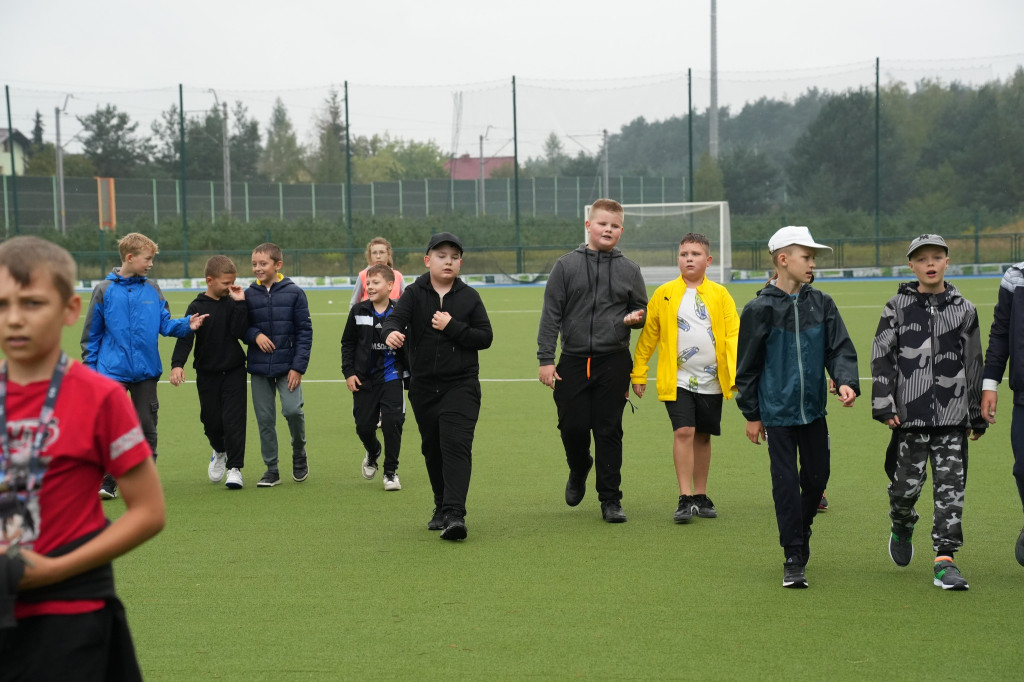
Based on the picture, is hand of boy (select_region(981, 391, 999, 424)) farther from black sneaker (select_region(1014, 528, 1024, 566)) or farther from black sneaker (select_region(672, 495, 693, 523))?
black sneaker (select_region(672, 495, 693, 523))

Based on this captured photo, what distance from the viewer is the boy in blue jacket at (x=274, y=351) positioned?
334 inches

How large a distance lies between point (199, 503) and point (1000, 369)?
201 inches

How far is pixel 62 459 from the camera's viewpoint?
256 centimetres

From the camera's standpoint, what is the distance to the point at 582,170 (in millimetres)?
43750

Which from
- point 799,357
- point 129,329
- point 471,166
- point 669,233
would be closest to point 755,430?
point 799,357

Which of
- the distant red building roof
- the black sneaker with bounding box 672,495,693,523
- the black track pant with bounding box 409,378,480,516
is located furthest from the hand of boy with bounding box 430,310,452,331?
the distant red building roof

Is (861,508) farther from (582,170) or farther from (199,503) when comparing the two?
(582,170)

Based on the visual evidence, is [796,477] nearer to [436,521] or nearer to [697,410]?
[697,410]

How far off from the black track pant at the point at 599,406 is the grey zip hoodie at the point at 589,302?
0.09 meters

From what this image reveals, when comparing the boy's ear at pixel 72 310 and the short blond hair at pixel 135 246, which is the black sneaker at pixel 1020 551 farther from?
the short blond hair at pixel 135 246

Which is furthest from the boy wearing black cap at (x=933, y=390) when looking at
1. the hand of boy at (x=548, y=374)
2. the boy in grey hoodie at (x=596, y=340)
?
the hand of boy at (x=548, y=374)

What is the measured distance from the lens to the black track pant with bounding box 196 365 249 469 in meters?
8.40

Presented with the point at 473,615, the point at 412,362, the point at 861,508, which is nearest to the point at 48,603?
the point at 473,615

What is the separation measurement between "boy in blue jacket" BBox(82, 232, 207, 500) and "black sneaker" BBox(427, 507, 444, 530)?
2.17m
